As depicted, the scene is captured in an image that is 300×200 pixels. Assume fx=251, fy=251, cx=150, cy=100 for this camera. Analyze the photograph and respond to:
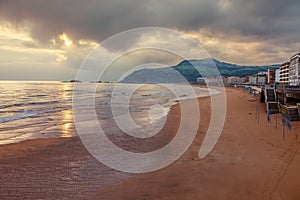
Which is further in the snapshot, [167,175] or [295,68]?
[295,68]

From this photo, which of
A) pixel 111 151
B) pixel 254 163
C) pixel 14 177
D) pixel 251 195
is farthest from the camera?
pixel 111 151

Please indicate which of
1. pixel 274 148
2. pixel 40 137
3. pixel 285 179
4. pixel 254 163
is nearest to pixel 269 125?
pixel 274 148

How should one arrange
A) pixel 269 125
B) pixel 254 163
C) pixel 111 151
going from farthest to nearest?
pixel 269 125 → pixel 111 151 → pixel 254 163

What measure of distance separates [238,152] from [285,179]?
2.80m

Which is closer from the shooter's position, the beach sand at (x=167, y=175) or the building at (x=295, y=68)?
the beach sand at (x=167, y=175)

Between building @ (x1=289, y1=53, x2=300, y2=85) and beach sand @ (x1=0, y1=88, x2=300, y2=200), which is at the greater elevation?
building @ (x1=289, y1=53, x2=300, y2=85)

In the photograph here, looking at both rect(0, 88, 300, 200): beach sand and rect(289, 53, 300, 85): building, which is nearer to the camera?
rect(0, 88, 300, 200): beach sand

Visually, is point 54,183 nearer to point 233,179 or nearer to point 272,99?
point 233,179

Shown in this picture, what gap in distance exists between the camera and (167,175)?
7.05 metres

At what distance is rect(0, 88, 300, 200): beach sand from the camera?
5816mm

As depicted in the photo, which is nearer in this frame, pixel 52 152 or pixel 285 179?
pixel 285 179

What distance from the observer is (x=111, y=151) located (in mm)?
9727

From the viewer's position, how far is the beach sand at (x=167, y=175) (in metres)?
5.82

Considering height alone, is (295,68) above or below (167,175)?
above
